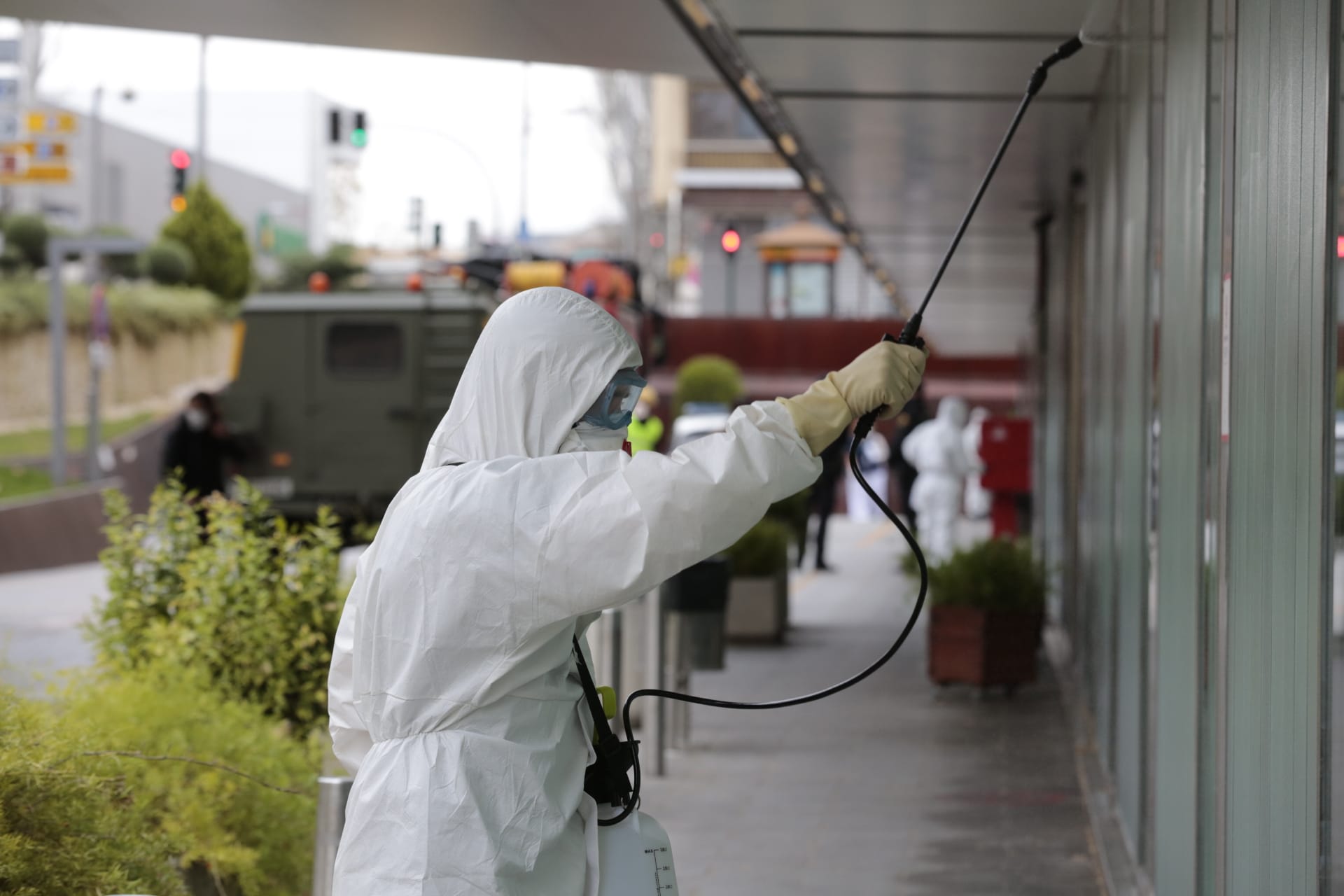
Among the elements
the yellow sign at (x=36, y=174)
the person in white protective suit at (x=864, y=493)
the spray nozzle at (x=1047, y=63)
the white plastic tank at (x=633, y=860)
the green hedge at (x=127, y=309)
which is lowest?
the person in white protective suit at (x=864, y=493)

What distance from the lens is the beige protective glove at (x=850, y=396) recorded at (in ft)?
9.48

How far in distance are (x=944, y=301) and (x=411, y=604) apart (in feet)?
66.9

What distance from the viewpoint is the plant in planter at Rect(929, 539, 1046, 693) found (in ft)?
34.2

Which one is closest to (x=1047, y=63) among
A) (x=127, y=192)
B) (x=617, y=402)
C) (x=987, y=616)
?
(x=617, y=402)

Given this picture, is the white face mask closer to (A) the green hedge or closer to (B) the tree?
(A) the green hedge

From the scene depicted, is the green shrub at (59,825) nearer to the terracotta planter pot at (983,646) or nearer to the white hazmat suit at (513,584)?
the white hazmat suit at (513,584)

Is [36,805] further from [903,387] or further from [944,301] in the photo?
[944,301]

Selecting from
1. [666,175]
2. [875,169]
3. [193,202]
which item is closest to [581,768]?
[875,169]

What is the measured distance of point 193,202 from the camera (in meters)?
42.7

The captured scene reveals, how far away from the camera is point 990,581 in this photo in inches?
411

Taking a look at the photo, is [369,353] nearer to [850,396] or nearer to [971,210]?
[971,210]

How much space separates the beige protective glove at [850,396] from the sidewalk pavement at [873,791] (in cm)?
397

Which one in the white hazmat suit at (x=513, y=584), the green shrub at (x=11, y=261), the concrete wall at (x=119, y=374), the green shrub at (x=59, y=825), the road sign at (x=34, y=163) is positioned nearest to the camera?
the white hazmat suit at (x=513, y=584)

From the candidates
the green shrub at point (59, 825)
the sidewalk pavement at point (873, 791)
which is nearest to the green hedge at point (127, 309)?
the sidewalk pavement at point (873, 791)
